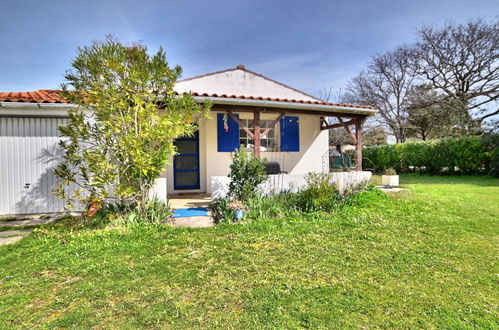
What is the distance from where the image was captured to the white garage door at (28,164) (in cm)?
627

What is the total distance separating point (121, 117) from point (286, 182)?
15.0 ft

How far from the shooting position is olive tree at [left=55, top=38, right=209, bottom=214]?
15.2 feet

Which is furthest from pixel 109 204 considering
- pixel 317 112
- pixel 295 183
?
pixel 317 112

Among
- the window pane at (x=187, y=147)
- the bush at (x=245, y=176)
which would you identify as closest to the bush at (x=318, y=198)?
the bush at (x=245, y=176)

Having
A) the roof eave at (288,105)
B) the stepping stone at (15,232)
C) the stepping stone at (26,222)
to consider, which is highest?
the roof eave at (288,105)

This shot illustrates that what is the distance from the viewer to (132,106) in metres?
5.26

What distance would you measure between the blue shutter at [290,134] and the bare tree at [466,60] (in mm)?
19301

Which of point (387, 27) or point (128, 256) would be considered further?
point (387, 27)

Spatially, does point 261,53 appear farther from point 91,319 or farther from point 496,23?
point 496,23

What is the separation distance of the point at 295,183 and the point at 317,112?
3.02 m

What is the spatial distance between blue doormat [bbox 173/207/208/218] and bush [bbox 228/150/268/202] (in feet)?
2.98

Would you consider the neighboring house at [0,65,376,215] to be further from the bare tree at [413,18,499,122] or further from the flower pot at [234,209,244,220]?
the bare tree at [413,18,499,122]

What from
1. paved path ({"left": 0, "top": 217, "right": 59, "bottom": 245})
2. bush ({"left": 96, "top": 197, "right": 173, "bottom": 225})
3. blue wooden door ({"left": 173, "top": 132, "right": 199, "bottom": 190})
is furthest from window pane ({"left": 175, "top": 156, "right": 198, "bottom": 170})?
paved path ({"left": 0, "top": 217, "right": 59, "bottom": 245})

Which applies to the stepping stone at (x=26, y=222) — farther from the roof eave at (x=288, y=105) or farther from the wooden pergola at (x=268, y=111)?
the wooden pergola at (x=268, y=111)
